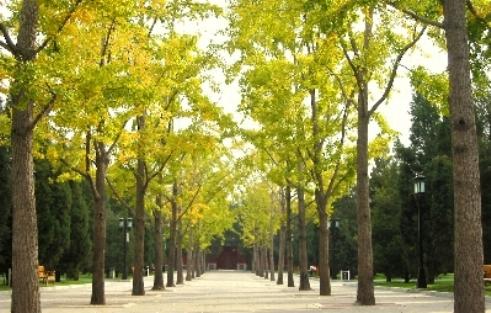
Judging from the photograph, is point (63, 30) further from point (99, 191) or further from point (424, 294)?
point (424, 294)

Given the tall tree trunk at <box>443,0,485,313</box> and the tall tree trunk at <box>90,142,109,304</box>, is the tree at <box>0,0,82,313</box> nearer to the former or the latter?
the tall tree trunk at <box>443,0,485,313</box>

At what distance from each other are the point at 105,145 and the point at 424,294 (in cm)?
1263

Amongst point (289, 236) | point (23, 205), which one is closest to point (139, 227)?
point (289, 236)

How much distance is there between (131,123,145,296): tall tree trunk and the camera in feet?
86.6

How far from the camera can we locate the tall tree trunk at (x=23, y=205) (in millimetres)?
12320

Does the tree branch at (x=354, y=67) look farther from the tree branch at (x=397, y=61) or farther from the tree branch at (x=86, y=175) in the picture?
the tree branch at (x=86, y=175)

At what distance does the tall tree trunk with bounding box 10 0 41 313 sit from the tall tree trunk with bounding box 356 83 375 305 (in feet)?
31.9

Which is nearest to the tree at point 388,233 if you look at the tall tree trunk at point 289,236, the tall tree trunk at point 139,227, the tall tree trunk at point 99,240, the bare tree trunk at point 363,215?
the tall tree trunk at point 289,236

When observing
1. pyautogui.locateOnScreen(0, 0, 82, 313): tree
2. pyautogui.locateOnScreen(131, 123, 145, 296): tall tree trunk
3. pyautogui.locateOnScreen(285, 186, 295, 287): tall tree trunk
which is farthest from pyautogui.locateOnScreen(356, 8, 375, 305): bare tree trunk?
pyautogui.locateOnScreen(285, 186, 295, 287): tall tree trunk

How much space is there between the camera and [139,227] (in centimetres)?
2656

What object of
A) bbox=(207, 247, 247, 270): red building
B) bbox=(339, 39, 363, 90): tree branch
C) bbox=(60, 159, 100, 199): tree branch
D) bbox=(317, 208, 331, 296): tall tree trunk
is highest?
bbox=(339, 39, 363, 90): tree branch

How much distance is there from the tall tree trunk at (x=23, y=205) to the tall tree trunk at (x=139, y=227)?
43.8 feet

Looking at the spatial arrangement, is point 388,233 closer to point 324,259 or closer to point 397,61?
point 324,259

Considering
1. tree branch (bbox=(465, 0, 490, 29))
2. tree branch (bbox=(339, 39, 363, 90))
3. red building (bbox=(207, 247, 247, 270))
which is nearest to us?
tree branch (bbox=(465, 0, 490, 29))
